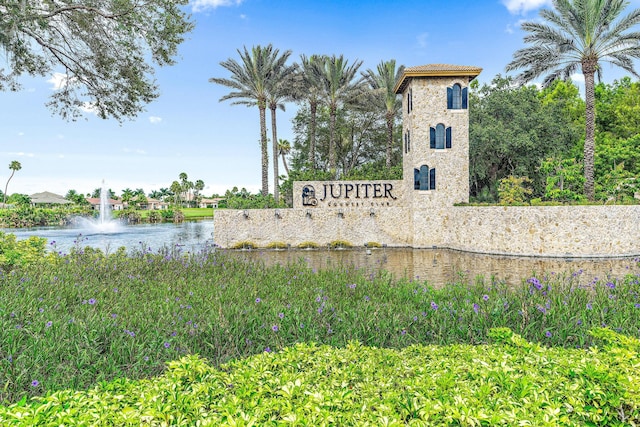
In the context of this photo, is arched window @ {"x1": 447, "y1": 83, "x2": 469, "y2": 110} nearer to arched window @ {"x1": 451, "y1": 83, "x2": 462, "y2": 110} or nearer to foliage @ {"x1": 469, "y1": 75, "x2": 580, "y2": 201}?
arched window @ {"x1": 451, "y1": 83, "x2": 462, "y2": 110}

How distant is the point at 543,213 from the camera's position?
57.9ft

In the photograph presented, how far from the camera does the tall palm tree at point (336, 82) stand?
2922cm

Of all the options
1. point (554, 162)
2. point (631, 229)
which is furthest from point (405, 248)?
point (554, 162)

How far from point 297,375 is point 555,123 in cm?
3383

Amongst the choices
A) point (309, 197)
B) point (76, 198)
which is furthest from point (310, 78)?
point (76, 198)

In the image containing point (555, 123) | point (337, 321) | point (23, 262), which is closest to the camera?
point (337, 321)

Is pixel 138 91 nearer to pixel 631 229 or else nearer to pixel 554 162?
pixel 631 229

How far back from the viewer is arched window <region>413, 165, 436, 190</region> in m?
21.3

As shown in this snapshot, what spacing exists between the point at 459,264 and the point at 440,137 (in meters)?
8.62

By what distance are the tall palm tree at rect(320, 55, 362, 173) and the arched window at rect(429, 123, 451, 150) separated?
951 centimetres

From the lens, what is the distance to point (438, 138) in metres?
21.2

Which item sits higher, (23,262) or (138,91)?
(138,91)

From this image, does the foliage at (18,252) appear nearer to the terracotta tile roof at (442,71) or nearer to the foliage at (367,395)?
the foliage at (367,395)

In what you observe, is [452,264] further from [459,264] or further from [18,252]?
[18,252]
